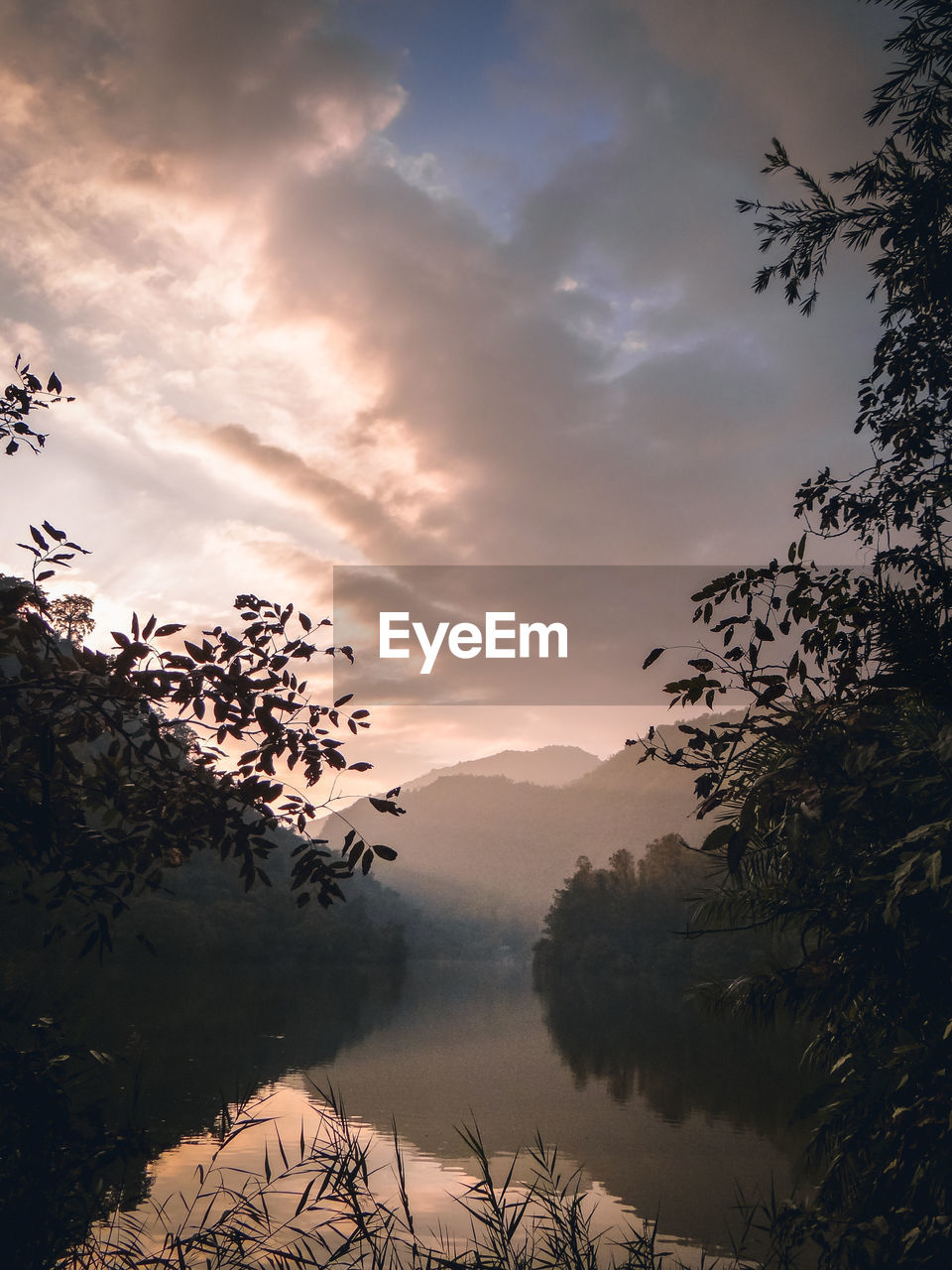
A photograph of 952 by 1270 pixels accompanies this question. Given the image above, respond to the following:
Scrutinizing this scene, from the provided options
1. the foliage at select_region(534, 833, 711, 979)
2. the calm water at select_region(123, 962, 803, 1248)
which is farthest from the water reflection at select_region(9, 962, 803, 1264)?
the foliage at select_region(534, 833, 711, 979)

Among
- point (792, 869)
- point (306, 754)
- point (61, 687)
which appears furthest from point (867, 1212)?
point (61, 687)

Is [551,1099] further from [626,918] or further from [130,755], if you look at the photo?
[626,918]

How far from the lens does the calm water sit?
16.2 meters

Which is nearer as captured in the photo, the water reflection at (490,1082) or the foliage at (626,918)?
the water reflection at (490,1082)

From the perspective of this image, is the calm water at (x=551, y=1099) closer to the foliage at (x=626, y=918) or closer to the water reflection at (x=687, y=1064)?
the water reflection at (x=687, y=1064)

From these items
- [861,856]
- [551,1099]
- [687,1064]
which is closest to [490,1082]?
[551,1099]

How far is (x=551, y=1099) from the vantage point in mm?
26750

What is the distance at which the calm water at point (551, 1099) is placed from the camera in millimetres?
16203

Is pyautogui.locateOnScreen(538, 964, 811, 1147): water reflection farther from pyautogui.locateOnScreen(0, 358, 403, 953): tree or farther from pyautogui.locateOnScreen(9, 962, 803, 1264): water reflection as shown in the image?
pyautogui.locateOnScreen(0, 358, 403, 953): tree

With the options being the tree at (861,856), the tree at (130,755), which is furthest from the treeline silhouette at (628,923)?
the tree at (130,755)

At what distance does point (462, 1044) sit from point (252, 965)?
5540 cm

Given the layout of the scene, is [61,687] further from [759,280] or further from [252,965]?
[252,965]

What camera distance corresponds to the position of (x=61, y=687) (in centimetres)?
449

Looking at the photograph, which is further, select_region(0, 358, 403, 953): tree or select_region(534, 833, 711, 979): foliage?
select_region(534, 833, 711, 979): foliage
